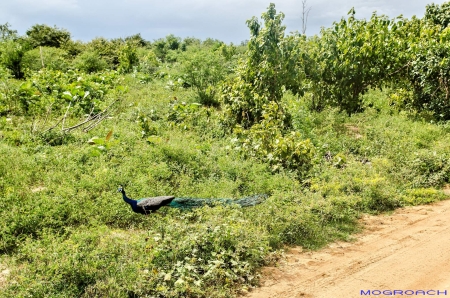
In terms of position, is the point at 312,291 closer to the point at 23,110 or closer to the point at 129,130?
the point at 129,130

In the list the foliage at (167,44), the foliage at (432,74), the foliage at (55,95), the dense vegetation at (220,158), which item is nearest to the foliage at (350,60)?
the dense vegetation at (220,158)

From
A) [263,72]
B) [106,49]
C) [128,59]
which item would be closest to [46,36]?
[106,49]

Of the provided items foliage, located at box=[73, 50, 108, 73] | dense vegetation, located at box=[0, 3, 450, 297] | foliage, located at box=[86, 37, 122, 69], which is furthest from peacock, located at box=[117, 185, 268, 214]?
foliage, located at box=[86, 37, 122, 69]

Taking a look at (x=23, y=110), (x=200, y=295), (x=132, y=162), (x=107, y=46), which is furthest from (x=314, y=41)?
(x=107, y=46)

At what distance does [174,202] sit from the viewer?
5363mm

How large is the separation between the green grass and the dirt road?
248mm

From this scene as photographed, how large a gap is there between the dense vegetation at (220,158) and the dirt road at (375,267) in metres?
0.26

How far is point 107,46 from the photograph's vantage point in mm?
20625

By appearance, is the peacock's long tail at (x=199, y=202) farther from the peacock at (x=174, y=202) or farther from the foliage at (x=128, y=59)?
the foliage at (x=128, y=59)

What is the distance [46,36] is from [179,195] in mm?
17936

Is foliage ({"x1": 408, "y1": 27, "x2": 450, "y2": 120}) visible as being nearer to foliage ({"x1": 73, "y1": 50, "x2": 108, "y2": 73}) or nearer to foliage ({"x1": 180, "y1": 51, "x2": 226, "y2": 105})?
foliage ({"x1": 180, "y1": 51, "x2": 226, "y2": 105})

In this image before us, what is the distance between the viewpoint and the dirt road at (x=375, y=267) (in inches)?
160

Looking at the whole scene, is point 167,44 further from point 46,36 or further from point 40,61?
point 40,61

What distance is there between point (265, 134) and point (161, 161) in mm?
2152
